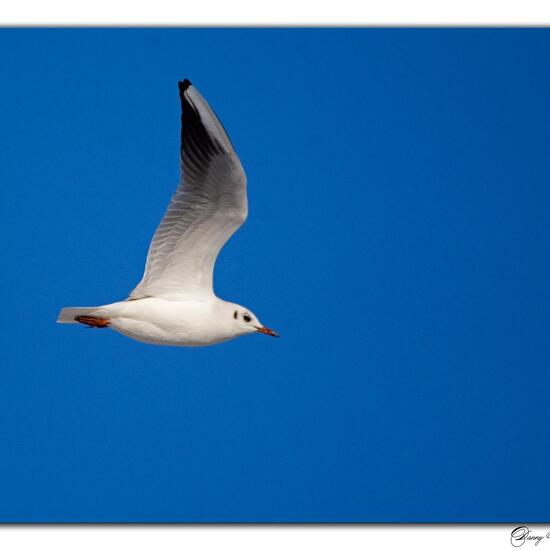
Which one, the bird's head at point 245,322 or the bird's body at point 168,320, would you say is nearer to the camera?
the bird's body at point 168,320

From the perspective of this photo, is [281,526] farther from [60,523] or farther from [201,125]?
[201,125]

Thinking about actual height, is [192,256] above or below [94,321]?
above

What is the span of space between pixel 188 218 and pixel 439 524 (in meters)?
2.29

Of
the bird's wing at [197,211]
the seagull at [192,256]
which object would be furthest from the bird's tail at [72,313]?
the bird's wing at [197,211]

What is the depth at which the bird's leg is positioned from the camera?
8227 millimetres

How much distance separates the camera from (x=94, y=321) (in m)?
8.23

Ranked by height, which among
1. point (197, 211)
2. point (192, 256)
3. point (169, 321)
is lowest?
point (169, 321)

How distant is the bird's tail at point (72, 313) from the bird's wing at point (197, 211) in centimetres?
31

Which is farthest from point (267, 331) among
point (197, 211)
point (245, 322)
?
point (197, 211)

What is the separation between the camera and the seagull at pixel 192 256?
807cm

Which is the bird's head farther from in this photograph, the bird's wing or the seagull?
the bird's wing

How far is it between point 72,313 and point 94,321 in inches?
6.0

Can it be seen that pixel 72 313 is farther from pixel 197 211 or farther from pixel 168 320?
pixel 197 211

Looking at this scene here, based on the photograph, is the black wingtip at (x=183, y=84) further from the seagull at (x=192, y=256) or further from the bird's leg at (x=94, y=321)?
the bird's leg at (x=94, y=321)
